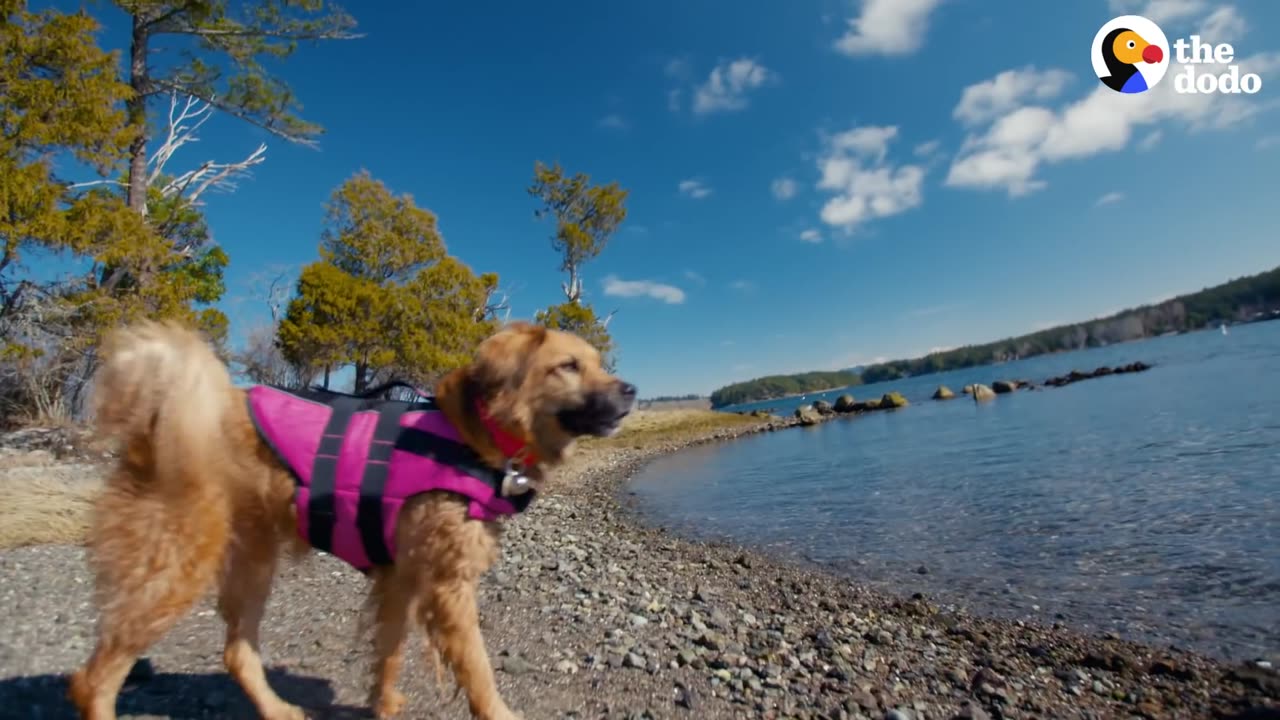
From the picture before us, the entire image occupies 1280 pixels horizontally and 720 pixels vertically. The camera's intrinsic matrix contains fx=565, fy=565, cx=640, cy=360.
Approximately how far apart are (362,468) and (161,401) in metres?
0.96

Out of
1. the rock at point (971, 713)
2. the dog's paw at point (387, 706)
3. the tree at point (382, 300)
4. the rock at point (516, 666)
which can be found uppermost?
the tree at point (382, 300)

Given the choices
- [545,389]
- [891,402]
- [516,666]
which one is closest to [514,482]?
[545,389]

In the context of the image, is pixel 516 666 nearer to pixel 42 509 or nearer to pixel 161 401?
pixel 161 401

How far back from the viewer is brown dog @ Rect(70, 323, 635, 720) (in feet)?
8.43

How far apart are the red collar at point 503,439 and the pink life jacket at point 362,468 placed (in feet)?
0.44

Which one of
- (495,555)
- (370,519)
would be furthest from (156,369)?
(495,555)

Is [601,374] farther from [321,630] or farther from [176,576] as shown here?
[321,630]

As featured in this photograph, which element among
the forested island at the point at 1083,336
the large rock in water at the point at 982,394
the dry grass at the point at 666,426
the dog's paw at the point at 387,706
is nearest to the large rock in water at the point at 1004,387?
the large rock in water at the point at 982,394

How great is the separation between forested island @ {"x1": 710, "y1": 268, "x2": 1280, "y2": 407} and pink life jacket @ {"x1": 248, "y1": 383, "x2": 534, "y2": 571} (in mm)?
142977

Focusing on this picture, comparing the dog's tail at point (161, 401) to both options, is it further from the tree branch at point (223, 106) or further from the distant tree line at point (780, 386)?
the distant tree line at point (780, 386)

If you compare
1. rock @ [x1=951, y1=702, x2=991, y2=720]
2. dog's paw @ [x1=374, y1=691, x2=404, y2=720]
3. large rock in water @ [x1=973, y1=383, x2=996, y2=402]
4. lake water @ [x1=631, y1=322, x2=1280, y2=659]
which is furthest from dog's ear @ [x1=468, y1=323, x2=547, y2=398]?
large rock in water @ [x1=973, y1=383, x2=996, y2=402]

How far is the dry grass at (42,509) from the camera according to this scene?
20.7 ft

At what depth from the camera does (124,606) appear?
2549mm

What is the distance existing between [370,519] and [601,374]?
142cm
